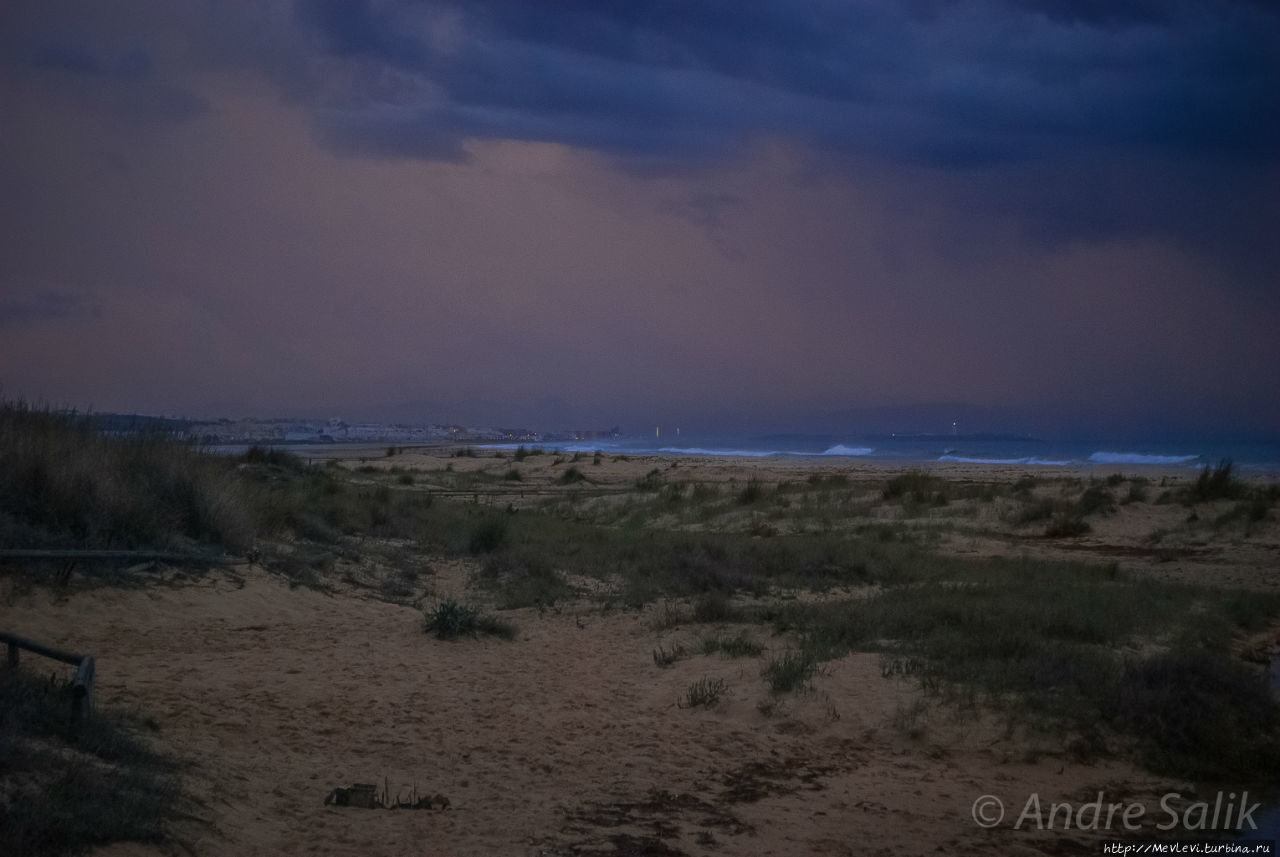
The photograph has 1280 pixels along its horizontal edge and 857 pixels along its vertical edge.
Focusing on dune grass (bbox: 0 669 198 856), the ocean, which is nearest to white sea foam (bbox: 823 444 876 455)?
the ocean

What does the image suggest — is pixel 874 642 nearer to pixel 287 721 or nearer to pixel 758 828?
pixel 758 828

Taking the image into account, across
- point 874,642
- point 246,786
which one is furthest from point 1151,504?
point 246,786

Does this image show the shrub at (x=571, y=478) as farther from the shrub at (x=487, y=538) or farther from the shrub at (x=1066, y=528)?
the shrub at (x=1066, y=528)

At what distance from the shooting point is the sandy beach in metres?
5.98

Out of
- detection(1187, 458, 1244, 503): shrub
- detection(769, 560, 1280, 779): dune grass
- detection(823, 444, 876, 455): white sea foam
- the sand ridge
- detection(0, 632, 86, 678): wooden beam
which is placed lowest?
the sand ridge

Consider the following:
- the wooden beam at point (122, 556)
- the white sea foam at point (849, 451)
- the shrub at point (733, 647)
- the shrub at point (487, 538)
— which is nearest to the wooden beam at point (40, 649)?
the wooden beam at point (122, 556)

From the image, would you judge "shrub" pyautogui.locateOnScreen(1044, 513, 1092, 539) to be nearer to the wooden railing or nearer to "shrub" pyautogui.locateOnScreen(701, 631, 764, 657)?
"shrub" pyautogui.locateOnScreen(701, 631, 764, 657)

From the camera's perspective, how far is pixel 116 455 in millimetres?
14008

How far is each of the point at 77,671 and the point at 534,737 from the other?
11.3 feet

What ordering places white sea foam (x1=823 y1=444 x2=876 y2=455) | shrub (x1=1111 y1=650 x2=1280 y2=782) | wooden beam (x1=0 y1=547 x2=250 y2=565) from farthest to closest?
white sea foam (x1=823 y1=444 x2=876 y2=455) → wooden beam (x1=0 y1=547 x2=250 y2=565) → shrub (x1=1111 y1=650 x2=1280 y2=782)

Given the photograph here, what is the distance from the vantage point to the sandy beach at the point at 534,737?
598 centimetres

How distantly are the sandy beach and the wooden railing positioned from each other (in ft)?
2.60

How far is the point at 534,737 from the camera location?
7879mm

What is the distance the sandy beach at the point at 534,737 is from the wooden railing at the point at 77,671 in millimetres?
793
